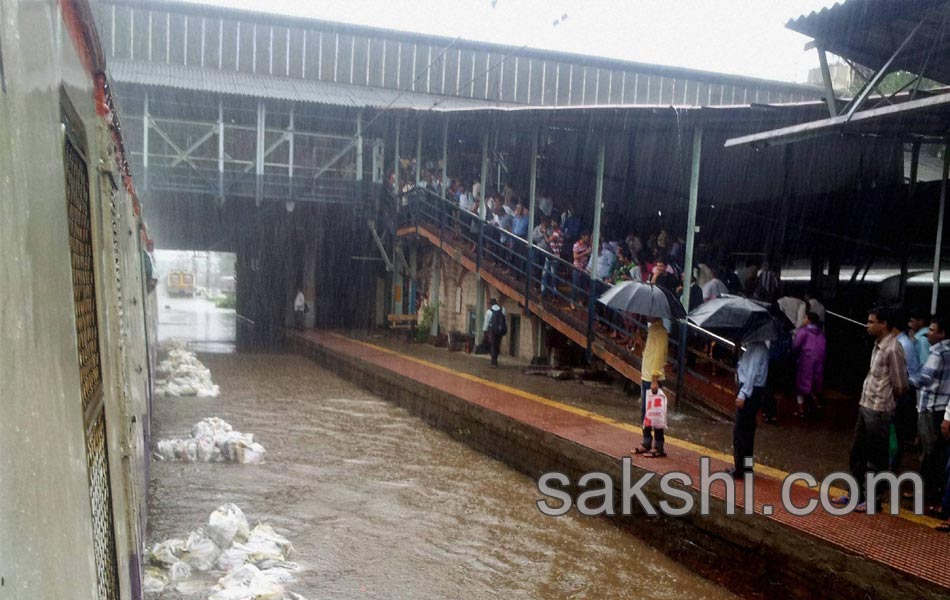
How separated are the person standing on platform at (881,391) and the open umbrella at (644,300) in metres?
2.49

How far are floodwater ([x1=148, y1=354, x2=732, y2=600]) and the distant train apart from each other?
220 ft

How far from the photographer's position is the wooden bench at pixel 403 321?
68.4 ft

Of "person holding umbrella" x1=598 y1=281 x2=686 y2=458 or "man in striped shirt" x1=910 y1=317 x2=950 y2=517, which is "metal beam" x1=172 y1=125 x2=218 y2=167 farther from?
"man in striped shirt" x1=910 y1=317 x2=950 y2=517

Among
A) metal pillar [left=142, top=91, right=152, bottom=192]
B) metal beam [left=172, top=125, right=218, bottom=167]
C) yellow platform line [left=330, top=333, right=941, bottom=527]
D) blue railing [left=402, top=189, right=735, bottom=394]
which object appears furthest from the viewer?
metal beam [left=172, top=125, right=218, bottom=167]

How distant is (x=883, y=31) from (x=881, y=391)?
12.2ft

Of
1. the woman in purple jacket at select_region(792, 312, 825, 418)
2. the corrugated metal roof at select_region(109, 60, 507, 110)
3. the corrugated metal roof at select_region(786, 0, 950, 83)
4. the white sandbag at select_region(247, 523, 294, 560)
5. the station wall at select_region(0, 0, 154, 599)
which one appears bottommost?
the white sandbag at select_region(247, 523, 294, 560)

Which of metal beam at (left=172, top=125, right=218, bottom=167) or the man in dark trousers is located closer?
the man in dark trousers

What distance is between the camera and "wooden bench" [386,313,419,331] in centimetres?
2086

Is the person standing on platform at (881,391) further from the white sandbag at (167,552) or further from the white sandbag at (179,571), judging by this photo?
the white sandbag at (167,552)

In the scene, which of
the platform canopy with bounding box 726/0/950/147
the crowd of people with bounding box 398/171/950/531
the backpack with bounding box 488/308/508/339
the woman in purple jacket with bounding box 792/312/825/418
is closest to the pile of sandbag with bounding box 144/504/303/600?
the crowd of people with bounding box 398/171/950/531

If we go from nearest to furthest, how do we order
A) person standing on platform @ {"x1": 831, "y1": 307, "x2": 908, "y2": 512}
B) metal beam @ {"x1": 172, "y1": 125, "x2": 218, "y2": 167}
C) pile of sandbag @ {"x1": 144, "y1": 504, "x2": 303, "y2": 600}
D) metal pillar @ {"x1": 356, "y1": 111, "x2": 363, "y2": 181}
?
pile of sandbag @ {"x1": 144, "y1": 504, "x2": 303, "y2": 600} → person standing on platform @ {"x1": 831, "y1": 307, "x2": 908, "y2": 512} → metal beam @ {"x1": 172, "y1": 125, "x2": 218, "y2": 167} → metal pillar @ {"x1": 356, "y1": 111, "x2": 363, "y2": 181}

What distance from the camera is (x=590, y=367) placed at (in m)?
14.6

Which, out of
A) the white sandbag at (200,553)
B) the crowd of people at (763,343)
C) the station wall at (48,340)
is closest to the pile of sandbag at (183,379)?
the crowd of people at (763,343)

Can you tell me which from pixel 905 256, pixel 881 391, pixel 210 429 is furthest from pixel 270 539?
pixel 905 256
